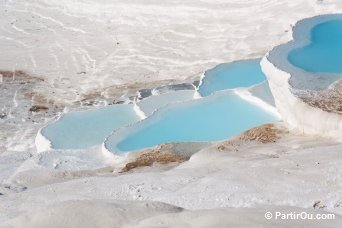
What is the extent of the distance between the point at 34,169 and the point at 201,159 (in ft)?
8.91

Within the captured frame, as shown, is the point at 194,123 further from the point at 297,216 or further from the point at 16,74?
the point at 16,74

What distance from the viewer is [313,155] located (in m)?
6.37

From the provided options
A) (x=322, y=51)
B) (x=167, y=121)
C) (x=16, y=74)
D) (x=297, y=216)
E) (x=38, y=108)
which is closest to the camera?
(x=297, y=216)

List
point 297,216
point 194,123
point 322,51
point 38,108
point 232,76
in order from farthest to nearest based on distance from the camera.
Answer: point 38,108
point 232,76
point 322,51
point 194,123
point 297,216

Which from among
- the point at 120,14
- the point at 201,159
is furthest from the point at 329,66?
the point at 120,14

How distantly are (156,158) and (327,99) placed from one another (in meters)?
2.74

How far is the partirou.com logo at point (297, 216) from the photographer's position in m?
4.26

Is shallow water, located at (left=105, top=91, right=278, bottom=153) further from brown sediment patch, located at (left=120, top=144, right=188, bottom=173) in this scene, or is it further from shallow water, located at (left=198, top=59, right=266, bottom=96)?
shallow water, located at (left=198, top=59, right=266, bottom=96)

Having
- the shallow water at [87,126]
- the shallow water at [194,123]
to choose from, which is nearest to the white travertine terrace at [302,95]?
the shallow water at [194,123]

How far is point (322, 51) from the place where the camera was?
412 inches

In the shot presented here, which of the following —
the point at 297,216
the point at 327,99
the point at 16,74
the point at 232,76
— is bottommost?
the point at 16,74

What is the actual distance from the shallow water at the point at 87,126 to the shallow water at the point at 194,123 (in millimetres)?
791

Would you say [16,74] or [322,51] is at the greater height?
[322,51]

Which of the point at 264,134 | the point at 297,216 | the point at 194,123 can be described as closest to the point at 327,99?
the point at 264,134
